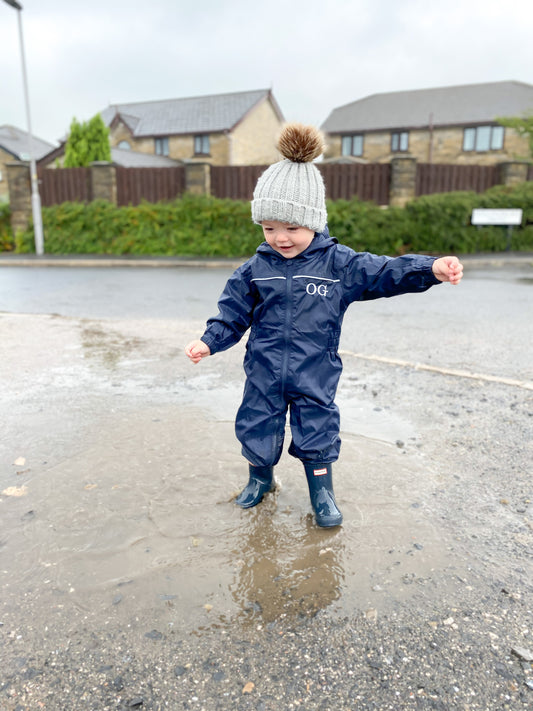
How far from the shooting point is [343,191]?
18.4m

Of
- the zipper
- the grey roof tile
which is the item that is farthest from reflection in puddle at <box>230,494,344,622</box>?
the grey roof tile

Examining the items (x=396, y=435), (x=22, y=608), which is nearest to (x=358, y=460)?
(x=396, y=435)

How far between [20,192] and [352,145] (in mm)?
28129

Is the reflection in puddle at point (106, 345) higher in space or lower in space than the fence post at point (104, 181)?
lower

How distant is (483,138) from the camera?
125 ft

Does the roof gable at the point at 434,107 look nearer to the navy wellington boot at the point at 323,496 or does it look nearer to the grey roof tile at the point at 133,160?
the grey roof tile at the point at 133,160

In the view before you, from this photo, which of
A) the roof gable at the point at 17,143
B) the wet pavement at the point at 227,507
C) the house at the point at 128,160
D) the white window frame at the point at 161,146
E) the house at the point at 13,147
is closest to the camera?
the wet pavement at the point at 227,507

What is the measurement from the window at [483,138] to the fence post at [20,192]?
30.1 metres

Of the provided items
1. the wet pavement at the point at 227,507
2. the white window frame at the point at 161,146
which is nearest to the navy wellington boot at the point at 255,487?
the wet pavement at the point at 227,507

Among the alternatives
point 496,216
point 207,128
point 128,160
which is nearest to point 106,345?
point 496,216

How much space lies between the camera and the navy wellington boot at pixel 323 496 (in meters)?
2.38

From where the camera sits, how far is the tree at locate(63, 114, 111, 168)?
23.4 m

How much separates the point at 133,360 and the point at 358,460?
102 inches

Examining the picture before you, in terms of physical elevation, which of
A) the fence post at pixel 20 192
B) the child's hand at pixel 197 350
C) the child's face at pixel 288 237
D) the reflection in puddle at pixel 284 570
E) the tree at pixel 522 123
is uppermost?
the tree at pixel 522 123
